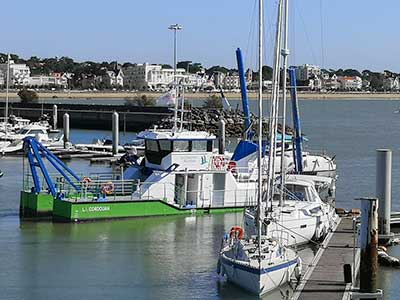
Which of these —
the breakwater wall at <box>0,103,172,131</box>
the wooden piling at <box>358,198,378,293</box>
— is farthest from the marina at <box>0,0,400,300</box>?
the breakwater wall at <box>0,103,172,131</box>

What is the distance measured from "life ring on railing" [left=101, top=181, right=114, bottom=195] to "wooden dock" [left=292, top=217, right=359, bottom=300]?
8.48 meters

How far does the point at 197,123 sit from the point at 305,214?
4991 centimetres

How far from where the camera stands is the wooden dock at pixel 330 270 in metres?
21.0

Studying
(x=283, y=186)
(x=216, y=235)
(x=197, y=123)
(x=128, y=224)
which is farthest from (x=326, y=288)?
(x=197, y=123)

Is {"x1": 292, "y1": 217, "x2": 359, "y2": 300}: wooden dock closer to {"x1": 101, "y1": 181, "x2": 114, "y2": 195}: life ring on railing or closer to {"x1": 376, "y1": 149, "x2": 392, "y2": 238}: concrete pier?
{"x1": 376, "y1": 149, "x2": 392, "y2": 238}: concrete pier

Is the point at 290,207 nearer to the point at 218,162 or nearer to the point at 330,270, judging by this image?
the point at 330,270

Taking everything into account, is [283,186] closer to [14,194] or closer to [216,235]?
[216,235]

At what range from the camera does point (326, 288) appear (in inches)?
845

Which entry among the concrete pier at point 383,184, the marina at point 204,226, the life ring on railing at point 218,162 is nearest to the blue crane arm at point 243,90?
the marina at point 204,226

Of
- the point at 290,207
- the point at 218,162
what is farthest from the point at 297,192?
the point at 218,162

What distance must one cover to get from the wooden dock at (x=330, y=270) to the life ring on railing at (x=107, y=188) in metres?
8.48

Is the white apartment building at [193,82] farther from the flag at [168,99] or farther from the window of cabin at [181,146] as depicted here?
the window of cabin at [181,146]

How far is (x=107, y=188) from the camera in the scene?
32781 millimetres

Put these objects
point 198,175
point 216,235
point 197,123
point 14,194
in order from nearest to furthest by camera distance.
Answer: point 216,235, point 198,175, point 14,194, point 197,123
